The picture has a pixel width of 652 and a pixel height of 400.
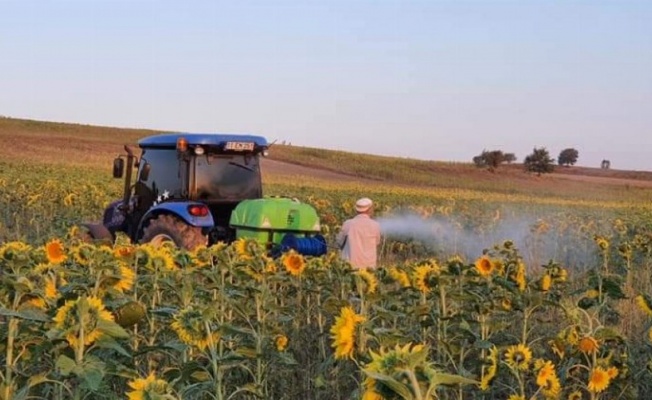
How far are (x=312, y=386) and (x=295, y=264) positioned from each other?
3.26 feet

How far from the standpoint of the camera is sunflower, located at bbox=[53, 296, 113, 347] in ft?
9.88

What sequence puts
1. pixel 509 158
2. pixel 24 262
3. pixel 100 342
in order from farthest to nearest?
pixel 509 158
pixel 24 262
pixel 100 342

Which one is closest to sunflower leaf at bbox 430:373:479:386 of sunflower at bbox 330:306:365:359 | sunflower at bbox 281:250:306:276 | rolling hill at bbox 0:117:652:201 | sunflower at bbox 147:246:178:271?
sunflower at bbox 330:306:365:359

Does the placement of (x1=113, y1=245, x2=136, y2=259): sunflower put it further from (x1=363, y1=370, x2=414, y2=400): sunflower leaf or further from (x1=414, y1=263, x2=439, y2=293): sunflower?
(x1=363, y1=370, x2=414, y2=400): sunflower leaf

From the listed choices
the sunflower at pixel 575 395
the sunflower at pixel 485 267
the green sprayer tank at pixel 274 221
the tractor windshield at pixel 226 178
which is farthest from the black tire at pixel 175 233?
the sunflower at pixel 575 395

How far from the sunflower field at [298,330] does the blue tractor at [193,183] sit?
2524mm

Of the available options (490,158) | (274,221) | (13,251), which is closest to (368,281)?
(13,251)

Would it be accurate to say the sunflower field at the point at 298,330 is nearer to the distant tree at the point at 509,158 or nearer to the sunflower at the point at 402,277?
the sunflower at the point at 402,277

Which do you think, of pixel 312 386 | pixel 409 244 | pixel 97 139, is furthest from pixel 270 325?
pixel 97 139

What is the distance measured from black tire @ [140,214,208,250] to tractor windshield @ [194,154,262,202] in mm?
540

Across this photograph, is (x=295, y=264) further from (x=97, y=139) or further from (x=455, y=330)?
(x=97, y=139)

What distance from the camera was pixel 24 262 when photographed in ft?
16.2

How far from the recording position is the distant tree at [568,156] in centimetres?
8000

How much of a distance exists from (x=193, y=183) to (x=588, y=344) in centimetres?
670
